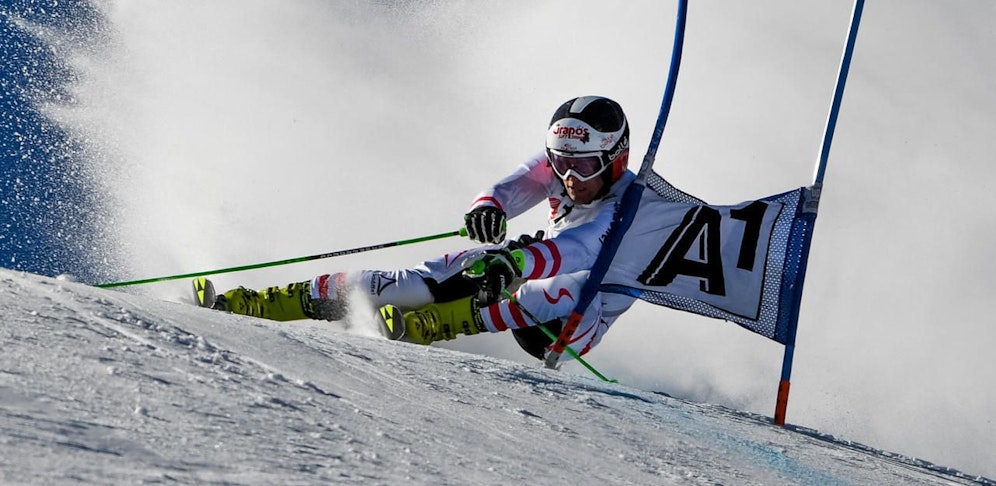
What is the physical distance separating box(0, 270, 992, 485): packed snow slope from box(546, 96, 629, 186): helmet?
5.32ft

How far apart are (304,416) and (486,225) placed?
3351 millimetres

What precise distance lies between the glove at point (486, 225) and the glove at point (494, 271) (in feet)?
2.72

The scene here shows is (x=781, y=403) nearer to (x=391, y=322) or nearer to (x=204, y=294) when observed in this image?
(x=391, y=322)

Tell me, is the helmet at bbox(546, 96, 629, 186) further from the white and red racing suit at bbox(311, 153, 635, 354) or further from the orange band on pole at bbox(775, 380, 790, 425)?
the orange band on pole at bbox(775, 380, 790, 425)

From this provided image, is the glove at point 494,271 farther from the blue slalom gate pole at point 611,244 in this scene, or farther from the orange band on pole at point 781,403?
the orange band on pole at point 781,403

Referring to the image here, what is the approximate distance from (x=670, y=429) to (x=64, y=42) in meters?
11.4

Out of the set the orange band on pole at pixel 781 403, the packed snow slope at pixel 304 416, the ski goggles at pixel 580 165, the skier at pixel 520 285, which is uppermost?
the ski goggles at pixel 580 165

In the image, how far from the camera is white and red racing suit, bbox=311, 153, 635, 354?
18.1ft

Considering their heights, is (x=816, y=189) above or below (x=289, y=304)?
above

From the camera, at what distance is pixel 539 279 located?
18.6 feet

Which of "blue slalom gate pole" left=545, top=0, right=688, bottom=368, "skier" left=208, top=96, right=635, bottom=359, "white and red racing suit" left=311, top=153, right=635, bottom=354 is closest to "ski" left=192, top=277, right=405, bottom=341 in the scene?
"skier" left=208, top=96, right=635, bottom=359

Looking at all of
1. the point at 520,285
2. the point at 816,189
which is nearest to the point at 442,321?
the point at 520,285

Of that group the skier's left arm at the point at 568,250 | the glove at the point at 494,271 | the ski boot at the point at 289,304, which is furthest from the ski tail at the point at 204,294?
the skier's left arm at the point at 568,250

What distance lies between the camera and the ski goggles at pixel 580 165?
18.6 feet
